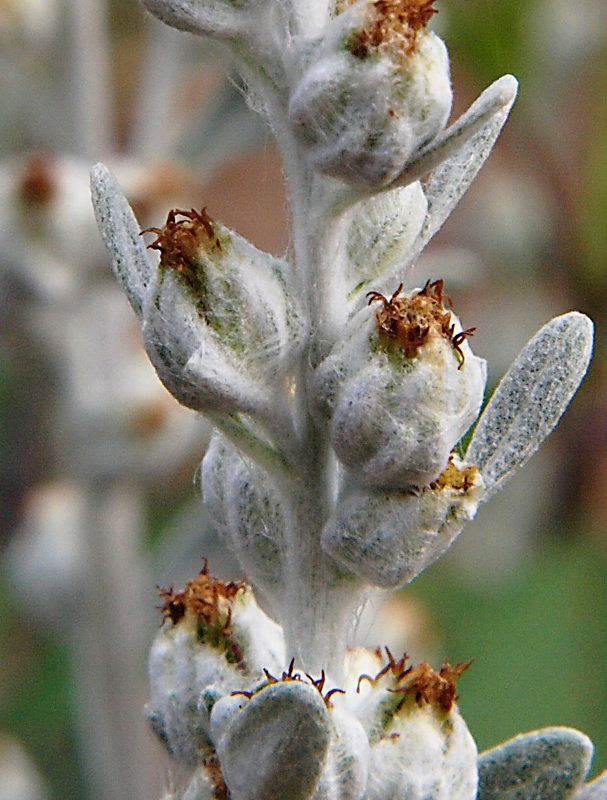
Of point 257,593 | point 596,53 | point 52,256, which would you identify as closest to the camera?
point 257,593

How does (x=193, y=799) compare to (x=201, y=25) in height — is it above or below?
below

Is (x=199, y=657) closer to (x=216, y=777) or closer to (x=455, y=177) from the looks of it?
(x=216, y=777)

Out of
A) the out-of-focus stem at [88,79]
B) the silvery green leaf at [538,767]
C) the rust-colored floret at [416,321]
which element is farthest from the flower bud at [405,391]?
the out-of-focus stem at [88,79]

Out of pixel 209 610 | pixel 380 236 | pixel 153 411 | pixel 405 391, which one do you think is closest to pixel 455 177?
pixel 380 236

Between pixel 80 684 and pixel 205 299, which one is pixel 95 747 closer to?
pixel 80 684

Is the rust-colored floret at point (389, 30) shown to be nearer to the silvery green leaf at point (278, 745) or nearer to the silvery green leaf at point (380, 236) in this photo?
the silvery green leaf at point (380, 236)

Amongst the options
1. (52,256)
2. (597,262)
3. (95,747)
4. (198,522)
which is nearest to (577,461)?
(597,262)

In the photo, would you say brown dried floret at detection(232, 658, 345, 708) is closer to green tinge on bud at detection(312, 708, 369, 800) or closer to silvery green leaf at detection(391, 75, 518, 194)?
green tinge on bud at detection(312, 708, 369, 800)

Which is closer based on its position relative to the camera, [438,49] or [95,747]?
[438,49]
